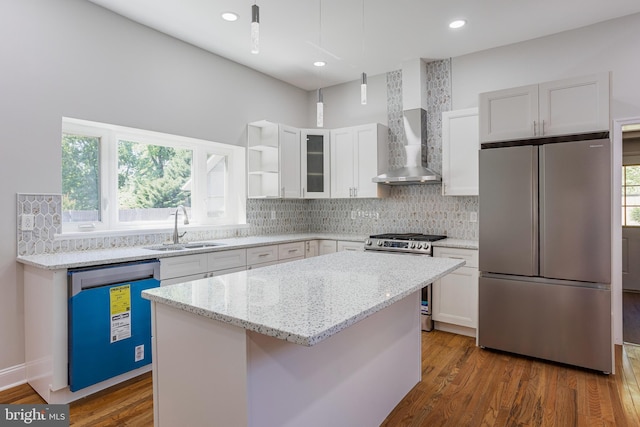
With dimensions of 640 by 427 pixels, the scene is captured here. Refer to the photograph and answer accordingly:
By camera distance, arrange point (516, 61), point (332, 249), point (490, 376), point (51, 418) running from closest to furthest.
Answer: point (51, 418)
point (490, 376)
point (516, 61)
point (332, 249)

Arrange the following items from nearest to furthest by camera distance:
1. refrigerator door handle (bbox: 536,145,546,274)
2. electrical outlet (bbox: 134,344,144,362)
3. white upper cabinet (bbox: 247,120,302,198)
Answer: electrical outlet (bbox: 134,344,144,362), refrigerator door handle (bbox: 536,145,546,274), white upper cabinet (bbox: 247,120,302,198)

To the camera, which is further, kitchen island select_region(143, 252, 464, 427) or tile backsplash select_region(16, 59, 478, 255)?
tile backsplash select_region(16, 59, 478, 255)

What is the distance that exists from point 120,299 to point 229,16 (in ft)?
7.83

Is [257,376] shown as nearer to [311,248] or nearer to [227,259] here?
[227,259]

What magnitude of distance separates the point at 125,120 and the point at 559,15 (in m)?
3.80

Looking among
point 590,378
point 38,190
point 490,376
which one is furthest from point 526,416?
point 38,190

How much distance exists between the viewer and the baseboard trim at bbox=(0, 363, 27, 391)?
242cm

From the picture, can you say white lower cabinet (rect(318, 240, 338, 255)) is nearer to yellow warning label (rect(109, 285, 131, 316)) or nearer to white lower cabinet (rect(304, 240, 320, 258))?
white lower cabinet (rect(304, 240, 320, 258))

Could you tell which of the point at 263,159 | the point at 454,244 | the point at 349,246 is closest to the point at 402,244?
the point at 454,244

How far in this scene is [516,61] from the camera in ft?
11.9

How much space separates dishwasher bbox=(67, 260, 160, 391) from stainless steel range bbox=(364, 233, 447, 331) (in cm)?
219

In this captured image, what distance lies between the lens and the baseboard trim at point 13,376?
2416mm

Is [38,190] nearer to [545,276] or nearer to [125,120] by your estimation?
[125,120]

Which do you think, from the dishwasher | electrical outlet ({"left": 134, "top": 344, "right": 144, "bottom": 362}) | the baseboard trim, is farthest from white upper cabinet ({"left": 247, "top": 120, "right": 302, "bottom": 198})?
the baseboard trim
